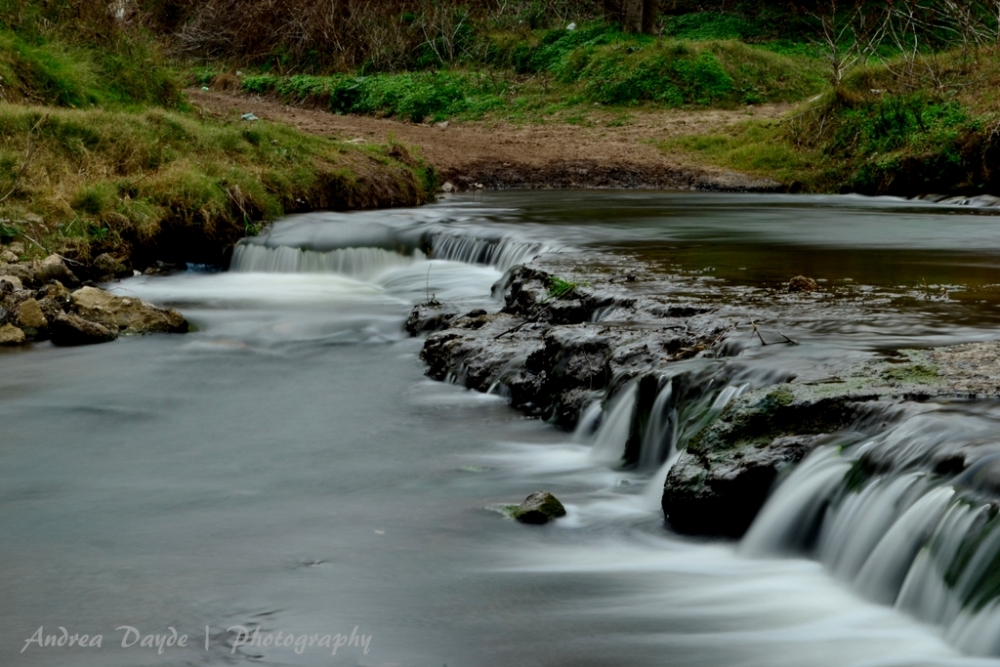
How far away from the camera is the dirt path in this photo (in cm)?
1786

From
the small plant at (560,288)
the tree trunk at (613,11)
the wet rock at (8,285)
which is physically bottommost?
the wet rock at (8,285)

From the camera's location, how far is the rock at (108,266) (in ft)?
35.8

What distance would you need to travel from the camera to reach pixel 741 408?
201 inches

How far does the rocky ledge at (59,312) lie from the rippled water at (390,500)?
21 centimetres

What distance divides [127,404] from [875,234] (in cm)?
732

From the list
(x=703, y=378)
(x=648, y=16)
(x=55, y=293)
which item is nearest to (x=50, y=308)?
(x=55, y=293)

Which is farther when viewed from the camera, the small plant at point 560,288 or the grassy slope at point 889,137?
the grassy slope at point 889,137

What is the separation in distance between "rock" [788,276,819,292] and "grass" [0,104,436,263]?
655cm

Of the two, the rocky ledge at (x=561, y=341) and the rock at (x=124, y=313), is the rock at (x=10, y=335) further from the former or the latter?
the rocky ledge at (x=561, y=341)

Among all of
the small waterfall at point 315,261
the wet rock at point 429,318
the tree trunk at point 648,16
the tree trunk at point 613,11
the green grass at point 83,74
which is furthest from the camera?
the tree trunk at point 613,11

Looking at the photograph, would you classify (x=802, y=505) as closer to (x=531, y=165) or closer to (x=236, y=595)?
(x=236, y=595)

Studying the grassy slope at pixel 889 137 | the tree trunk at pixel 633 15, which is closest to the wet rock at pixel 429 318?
the grassy slope at pixel 889 137

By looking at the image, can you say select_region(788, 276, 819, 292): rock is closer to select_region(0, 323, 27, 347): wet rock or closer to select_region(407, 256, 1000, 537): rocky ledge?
select_region(407, 256, 1000, 537): rocky ledge

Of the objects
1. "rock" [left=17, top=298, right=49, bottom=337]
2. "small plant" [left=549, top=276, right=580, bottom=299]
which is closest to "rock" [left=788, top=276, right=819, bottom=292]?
"small plant" [left=549, top=276, right=580, bottom=299]
